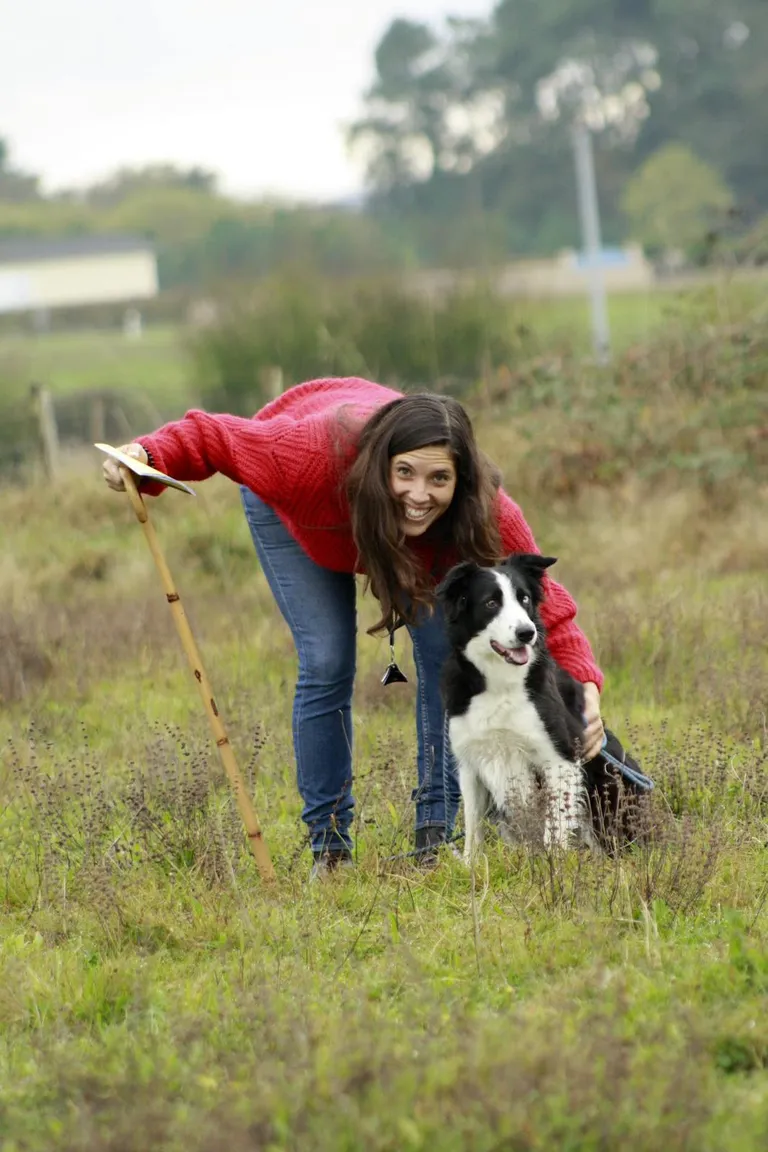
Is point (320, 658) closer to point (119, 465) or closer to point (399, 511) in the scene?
point (399, 511)

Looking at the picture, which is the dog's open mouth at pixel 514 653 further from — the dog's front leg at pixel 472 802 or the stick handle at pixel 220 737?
the stick handle at pixel 220 737

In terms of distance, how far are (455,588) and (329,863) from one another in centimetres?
98

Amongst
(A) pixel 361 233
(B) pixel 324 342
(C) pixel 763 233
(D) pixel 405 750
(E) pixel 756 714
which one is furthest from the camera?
(A) pixel 361 233

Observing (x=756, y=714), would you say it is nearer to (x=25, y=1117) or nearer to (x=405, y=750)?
(x=405, y=750)

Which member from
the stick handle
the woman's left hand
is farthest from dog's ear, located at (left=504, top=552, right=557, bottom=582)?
the stick handle

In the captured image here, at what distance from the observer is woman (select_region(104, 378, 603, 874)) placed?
175 inches

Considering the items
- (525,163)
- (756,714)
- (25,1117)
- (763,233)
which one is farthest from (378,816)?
(525,163)

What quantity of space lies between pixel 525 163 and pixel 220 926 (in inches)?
2386

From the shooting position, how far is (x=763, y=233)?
44.0ft

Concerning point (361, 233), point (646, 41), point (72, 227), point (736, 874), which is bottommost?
point (736, 874)

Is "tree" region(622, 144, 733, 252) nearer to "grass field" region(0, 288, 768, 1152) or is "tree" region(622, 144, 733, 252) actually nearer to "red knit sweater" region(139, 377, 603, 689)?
"grass field" region(0, 288, 768, 1152)

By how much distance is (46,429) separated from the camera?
1402 cm

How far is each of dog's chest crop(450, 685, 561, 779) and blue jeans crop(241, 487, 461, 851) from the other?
0.18 meters

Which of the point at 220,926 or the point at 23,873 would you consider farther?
the point at 23,873
